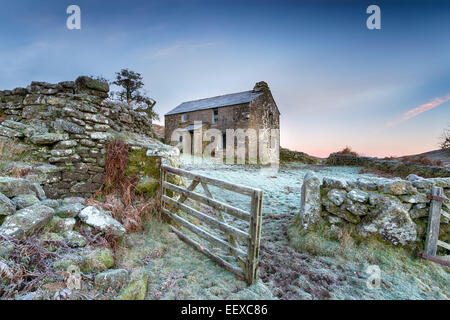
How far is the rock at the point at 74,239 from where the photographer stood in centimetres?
276

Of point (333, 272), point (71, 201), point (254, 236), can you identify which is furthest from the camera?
point (71, 201)

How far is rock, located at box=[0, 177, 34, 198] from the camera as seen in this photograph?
2873mm

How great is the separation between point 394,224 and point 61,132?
7280mm

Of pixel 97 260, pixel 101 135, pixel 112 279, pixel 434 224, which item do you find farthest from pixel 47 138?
pixel 434 224

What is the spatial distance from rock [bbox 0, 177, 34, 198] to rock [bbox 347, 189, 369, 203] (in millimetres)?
5943

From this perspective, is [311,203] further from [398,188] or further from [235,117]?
[235,117]

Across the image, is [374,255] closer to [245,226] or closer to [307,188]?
[307,188]

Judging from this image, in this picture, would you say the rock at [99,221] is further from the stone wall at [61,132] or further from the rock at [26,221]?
the stone wall at [61,132]

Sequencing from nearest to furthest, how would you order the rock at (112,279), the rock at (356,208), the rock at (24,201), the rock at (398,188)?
1. the rock at (112,279)
2. the rock at (24,201)
3. the rock at (398,188)
4. the rock at (356,208)

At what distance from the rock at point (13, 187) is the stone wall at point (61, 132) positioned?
0.88 metres

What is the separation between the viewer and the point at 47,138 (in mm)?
4176

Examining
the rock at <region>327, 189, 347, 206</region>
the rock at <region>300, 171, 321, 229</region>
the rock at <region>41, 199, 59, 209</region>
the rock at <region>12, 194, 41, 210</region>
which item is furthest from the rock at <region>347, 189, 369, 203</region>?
the rock at <region>12, 194, 41, 210</region>

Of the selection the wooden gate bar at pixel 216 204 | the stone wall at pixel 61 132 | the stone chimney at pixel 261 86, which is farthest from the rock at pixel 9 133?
the stone chimney at pixel 261 86
